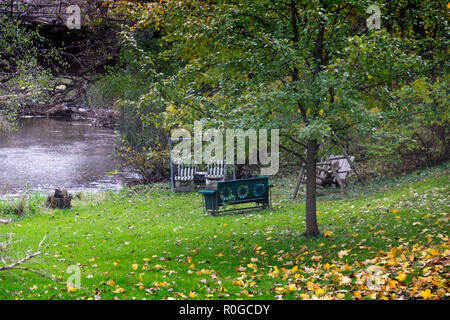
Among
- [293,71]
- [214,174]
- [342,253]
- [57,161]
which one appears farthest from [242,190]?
[57,161]

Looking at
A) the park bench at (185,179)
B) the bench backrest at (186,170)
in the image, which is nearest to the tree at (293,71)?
the park bench at (185,179)

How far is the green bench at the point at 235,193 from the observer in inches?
436

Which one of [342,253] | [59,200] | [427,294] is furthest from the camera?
[59,200]

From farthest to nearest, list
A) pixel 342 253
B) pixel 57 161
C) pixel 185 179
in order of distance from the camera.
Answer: pixel 57 161, pixel 185 179, pixel 342 253

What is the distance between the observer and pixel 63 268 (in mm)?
6477

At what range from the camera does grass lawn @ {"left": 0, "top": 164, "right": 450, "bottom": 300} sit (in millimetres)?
5207

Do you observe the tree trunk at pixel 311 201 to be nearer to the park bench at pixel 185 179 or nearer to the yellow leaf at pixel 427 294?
the yellow leaf at pixel 427 294

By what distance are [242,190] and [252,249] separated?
357cm

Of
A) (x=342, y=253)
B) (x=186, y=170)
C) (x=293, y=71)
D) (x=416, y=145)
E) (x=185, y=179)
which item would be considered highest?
(x=293, y=71)

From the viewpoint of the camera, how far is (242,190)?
1120 centimetres

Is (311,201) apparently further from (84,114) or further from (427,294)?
(84,114)

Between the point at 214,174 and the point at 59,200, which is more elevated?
the point at 214,174

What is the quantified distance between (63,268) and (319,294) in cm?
381

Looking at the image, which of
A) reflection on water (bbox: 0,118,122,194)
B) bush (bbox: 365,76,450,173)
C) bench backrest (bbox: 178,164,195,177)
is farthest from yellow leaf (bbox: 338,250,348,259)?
reflection on water (bbox: 0,118,122,194)
